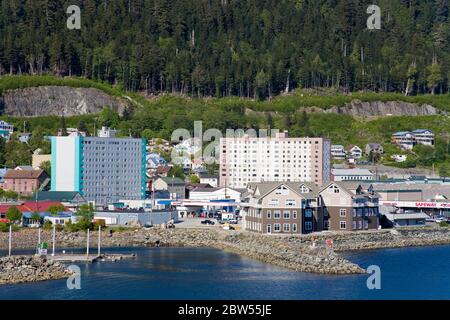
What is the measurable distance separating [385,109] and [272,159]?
71.0 feet

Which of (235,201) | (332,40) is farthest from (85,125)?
(332,40)

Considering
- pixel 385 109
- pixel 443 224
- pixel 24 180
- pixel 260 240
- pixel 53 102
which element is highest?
pixel 385 109

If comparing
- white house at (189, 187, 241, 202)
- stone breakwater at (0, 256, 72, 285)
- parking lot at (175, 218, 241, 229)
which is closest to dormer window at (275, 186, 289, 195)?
parking lot at (175, 218, 241, 229)

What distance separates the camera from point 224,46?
270ft

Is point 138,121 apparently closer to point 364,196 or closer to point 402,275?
point 364,196

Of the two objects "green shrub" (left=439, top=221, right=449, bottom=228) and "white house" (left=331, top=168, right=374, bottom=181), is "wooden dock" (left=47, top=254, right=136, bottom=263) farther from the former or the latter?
"white house" (left=331, top=168, right=374, bottom=181)

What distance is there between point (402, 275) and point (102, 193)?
2408 cm

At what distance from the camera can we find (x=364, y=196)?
4078 cm

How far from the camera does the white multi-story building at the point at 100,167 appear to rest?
169 ft

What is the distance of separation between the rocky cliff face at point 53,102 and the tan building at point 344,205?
33306 millimetres

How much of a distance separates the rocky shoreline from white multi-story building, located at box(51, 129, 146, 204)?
10.2 m

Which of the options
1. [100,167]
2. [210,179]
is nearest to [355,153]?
[210,179]

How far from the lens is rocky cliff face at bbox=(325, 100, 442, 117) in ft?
255

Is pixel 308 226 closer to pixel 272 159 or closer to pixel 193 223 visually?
pixel 193 223
